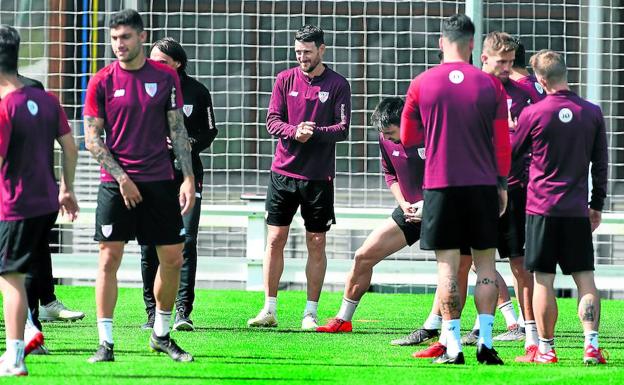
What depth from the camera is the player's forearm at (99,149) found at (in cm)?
751

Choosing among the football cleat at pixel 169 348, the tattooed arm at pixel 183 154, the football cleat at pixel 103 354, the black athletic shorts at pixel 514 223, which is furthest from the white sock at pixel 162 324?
the black athletic shorts at pixel 514 223

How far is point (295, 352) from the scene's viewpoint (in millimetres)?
8367

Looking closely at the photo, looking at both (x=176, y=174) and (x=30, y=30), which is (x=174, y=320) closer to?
(x=176, y=174)

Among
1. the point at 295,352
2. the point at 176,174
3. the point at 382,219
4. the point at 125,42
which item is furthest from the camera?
the point at 382,219

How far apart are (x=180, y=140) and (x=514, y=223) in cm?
231

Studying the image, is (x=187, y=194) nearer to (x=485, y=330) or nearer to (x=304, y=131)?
(x=485, y=330)

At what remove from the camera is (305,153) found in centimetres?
990

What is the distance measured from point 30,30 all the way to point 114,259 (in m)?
5.93

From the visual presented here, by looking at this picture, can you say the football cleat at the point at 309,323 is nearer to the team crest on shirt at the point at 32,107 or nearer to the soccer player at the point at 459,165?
the soccer player at the point at 459,165

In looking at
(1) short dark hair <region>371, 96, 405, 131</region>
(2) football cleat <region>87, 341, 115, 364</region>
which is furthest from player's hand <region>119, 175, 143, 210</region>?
(1) short dark hair <region>371, 96, 405, 131</region>

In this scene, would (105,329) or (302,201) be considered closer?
(105,329)

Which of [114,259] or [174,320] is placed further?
[174,320]

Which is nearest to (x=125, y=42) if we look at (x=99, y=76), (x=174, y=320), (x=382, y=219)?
(x=99, y=76)

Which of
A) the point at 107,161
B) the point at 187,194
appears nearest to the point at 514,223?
the point at 187,194
